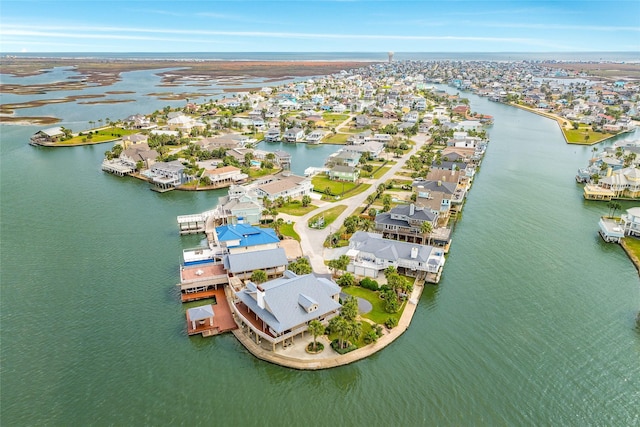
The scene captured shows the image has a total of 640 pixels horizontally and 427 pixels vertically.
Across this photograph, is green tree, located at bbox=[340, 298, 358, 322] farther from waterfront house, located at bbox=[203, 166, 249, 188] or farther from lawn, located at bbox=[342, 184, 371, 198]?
waterfront house, located at bbox=[203, 166, 249, 188]

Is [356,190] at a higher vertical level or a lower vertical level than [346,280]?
lower

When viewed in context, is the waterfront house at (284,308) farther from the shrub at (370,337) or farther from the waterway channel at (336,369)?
the shrub at (370,337)

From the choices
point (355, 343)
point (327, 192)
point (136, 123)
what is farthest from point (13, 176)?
point (355, 343)

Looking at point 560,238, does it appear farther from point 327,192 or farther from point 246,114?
point 246,114

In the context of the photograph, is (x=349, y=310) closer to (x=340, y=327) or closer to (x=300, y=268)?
(x=340, y=327)

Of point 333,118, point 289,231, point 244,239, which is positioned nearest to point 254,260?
point 244,239

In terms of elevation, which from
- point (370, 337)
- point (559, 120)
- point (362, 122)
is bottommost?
point (559, 120)
